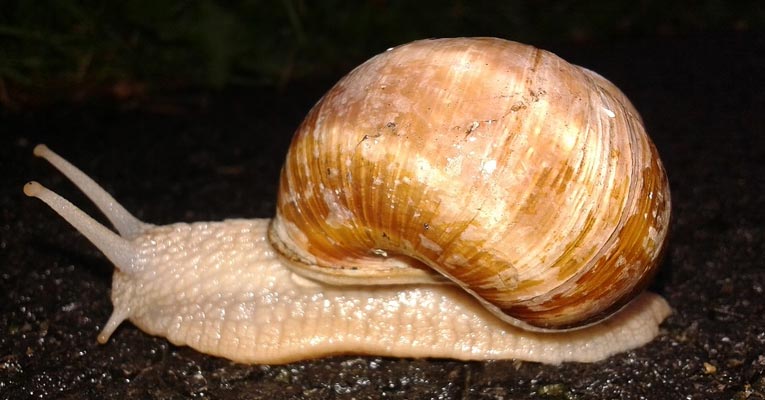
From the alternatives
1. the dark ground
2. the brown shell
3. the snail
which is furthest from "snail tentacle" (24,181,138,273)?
the brown shell

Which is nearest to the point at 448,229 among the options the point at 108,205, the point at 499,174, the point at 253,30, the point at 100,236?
the point at 499,174

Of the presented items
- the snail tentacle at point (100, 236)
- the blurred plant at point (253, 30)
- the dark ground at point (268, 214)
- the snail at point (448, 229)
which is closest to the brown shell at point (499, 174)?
the snail at point (448, 229)

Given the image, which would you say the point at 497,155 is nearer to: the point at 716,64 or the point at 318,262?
the point at 318,262

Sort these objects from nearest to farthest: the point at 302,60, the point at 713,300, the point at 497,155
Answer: the point at 497,155 < the point at 713,300 < the point at 302,60

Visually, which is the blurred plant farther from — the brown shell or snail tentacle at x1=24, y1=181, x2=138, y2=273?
the brown shell

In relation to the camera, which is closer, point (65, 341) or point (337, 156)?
point (337, 156)

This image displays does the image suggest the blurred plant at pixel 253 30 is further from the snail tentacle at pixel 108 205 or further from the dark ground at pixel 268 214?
the snail tentacle at pixel 108 205

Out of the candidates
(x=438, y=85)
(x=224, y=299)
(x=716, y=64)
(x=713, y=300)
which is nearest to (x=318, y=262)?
(x=224, y=299)
